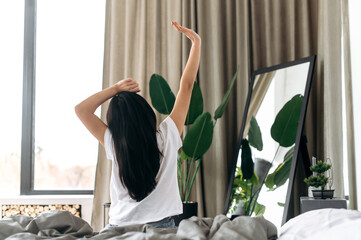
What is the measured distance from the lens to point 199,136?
10.5 feet

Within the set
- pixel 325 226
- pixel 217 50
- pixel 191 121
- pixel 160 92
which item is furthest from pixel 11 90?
pixel 325 226

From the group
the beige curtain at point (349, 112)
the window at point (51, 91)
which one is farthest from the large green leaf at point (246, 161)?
the window at point (51, 91)

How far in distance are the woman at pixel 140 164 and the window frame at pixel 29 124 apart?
2.36 m

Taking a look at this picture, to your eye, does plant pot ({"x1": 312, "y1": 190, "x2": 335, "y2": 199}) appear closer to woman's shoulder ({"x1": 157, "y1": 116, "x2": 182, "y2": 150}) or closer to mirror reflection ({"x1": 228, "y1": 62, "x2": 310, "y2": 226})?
mirror reflection ({"x1": 228, "y1": 62, "x2": 310, "y2": 226})

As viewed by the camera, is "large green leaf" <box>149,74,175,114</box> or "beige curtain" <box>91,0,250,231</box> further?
"beige curtain" <box>91,0,250,231</box>

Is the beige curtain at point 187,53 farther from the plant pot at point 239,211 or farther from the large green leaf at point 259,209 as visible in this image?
the large green leaf at point 259,209

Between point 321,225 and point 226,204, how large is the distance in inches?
90.1

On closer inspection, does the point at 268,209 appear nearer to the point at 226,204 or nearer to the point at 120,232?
the point at 226,204

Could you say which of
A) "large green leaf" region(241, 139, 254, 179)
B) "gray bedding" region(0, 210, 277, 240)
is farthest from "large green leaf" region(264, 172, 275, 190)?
"gray bedding" region(0, 210, 277, 240)

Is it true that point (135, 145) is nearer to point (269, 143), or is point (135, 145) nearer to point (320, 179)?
point (320, 179)

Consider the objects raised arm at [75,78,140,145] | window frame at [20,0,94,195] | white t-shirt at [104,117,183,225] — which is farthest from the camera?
window frame at [20,0,94,195]

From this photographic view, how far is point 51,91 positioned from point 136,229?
2.92 metres

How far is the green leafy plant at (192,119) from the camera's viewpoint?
10.4 ft

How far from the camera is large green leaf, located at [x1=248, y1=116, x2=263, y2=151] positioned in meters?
3.33
